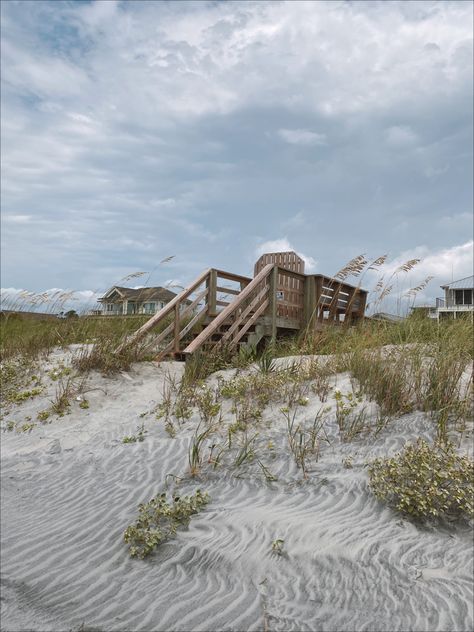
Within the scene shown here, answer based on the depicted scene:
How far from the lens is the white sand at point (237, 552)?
3.64m

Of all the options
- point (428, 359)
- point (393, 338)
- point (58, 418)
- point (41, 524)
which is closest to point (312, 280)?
point (393, 338)

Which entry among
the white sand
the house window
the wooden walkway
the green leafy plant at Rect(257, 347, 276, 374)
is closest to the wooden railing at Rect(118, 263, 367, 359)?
the wooden walkway

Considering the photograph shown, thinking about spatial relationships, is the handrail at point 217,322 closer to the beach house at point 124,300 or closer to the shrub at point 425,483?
the beach house at point 124,300

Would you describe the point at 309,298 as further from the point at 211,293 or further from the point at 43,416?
the point at 43,416

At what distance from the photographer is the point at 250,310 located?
10.8 m

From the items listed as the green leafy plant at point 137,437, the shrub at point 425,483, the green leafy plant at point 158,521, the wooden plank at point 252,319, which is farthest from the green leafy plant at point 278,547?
the wooden plank at point 252,319

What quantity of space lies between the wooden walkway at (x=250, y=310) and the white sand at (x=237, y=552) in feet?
12.9

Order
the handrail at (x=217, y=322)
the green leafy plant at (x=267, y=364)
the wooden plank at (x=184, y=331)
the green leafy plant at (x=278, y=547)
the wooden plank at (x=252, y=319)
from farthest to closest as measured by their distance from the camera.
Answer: the wooden plank at (x=252, y=319) < the wooden plank at (x=184, y=331) < the handrail at (x=217, y=322) < the green leafy plant at (x=267, y=364) < the green leafy plant at (x=278, y=547)

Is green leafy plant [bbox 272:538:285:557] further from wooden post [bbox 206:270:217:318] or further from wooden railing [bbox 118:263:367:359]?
wooden post [bbox 206:270:217:318]

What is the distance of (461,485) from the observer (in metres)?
4.49

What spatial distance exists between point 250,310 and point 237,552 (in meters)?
7.01

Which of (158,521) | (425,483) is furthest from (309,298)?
(158,521)

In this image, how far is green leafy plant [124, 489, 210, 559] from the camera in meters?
4.34

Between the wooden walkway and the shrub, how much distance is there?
4.97m
